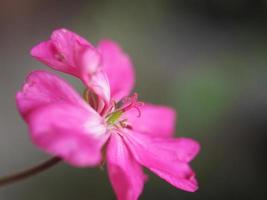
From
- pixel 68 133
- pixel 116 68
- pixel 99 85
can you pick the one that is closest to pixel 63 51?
pixel 99 85

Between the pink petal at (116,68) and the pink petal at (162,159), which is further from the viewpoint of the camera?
the pink petal at (116,68)

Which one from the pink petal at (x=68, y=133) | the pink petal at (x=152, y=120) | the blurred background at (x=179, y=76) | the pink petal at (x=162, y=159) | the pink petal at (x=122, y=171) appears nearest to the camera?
the pink petal at (x=68, y=133)

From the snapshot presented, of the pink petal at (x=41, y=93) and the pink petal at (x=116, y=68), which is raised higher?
the pink petal at (x=41, y=93)

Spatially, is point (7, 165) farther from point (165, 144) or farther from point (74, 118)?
point (74, 118)

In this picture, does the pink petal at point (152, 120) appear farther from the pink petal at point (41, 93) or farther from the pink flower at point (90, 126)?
the pink petal at point (41, 93)

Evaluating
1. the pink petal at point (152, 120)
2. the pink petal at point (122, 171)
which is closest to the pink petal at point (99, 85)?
the pink petal at point (122, 171)

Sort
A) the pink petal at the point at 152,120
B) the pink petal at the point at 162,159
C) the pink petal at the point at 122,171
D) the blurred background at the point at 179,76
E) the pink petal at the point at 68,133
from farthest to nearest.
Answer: the blurred background at the point at 179,76, the pink petal at the point at 152,120, the pink petal at the point at 162,159, the pink petal at the point at 122,171, the pink petal at the point at 68,133
